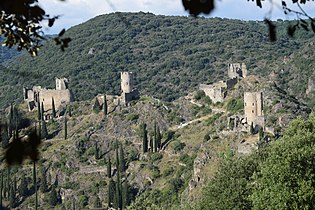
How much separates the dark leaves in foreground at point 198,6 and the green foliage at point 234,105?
44.3 m

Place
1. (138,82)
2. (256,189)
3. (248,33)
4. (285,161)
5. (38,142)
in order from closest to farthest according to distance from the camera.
Result: (38,142)
(285,161)
(256,189)
(138,82)
(248,33)

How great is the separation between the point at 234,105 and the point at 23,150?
46526 millimetres

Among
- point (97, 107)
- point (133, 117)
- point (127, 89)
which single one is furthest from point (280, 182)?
point (97, 107)

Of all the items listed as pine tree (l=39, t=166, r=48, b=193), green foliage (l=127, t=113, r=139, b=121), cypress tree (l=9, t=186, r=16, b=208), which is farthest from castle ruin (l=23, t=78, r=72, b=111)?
cypress tree (l=9, t=186, r=16, b=208)

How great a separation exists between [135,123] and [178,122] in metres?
4.00

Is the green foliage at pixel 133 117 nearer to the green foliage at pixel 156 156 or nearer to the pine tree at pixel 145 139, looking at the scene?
the pine tree at pixel 145 139

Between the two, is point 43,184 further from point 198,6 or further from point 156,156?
point 198,6

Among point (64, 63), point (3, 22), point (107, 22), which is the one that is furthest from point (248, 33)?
point (3, 22)

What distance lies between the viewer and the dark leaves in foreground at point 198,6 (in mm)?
3994

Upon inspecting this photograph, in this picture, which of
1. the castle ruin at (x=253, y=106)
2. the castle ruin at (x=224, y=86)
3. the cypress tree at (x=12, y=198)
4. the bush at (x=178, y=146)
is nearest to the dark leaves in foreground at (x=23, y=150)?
→ the castle ruin at (x=253, y=106)

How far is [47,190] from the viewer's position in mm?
55625

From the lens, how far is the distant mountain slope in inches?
4104

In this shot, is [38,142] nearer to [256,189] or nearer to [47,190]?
[256,189]

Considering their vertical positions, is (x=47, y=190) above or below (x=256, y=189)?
below
